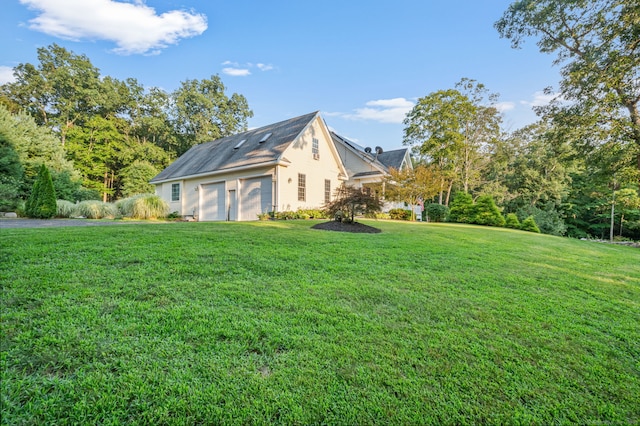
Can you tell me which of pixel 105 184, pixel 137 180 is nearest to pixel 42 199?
pixel 137 180

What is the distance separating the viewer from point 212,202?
15.0 meters

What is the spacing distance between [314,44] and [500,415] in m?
15.3

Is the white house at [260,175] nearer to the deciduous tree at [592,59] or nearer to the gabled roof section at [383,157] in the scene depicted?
the gabled roof section at [383,157]

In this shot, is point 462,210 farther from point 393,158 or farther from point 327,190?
point 327,190

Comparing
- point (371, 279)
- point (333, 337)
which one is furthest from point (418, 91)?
point (333, 337)

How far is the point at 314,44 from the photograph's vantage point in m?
13.2

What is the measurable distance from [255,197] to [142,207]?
17.0ft

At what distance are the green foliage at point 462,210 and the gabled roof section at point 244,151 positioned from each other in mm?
11277

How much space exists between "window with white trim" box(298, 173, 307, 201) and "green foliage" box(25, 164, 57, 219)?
9.75m

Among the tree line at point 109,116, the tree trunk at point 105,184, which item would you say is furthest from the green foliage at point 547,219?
the tree trunk at point 105,184

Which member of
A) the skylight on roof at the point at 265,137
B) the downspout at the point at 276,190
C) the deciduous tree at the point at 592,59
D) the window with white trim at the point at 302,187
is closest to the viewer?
the deciduous tree at the point at 592,59

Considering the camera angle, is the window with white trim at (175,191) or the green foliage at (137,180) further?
the green foliage at (137,180)

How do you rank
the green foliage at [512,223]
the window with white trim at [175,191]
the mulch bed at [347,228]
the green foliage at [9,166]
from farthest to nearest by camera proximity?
1. the green foliage at [512,223]
2. the window with white trim at [175,191]
3. the green foliage at [9,166]
4. the mulch bed at [347,228]

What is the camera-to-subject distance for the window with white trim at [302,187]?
13830mm
